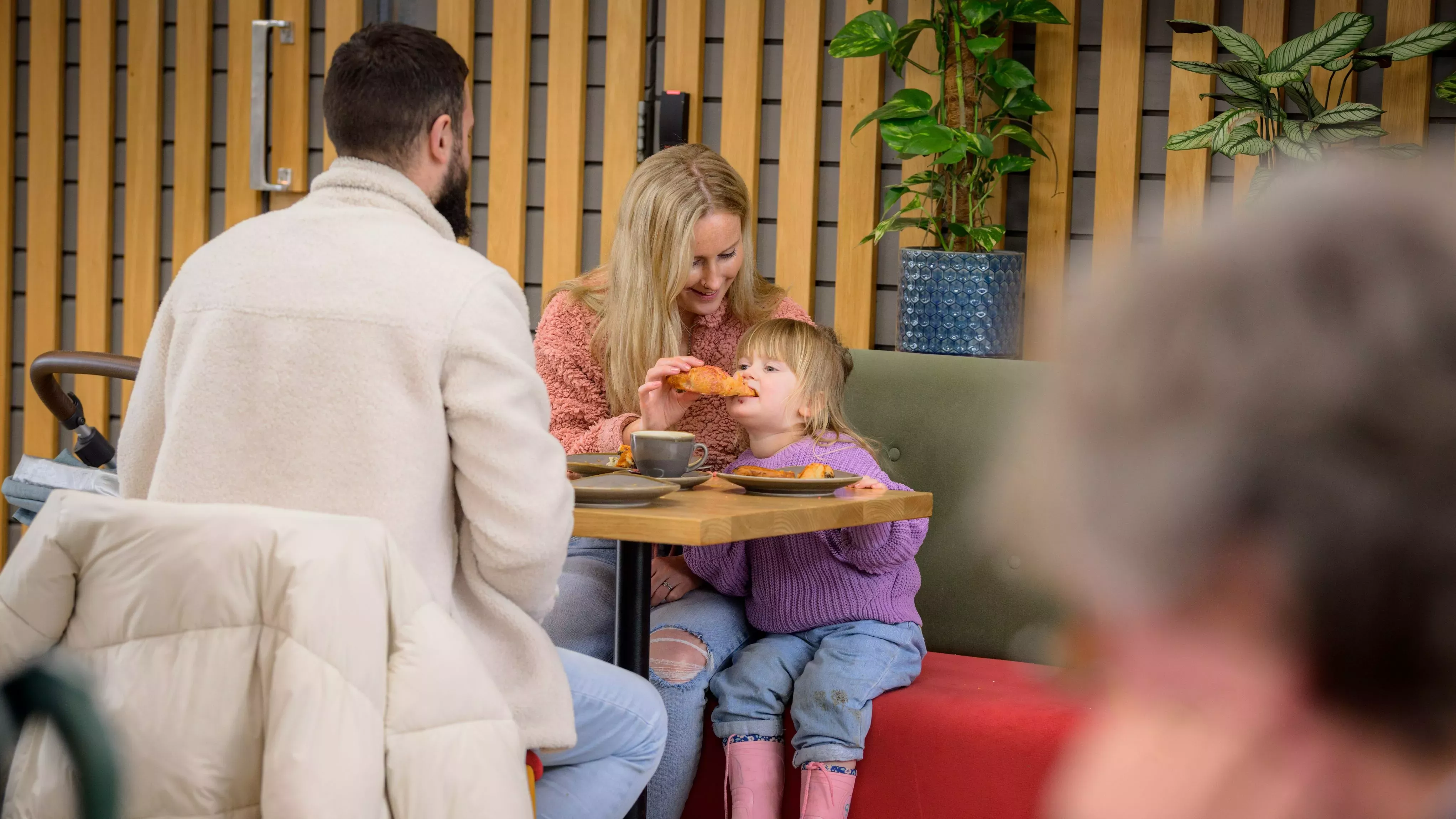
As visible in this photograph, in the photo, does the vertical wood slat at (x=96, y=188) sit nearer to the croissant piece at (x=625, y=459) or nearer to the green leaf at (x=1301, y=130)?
the croissant piece at (x=625, y=459)

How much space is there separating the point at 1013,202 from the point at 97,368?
2.33 meters

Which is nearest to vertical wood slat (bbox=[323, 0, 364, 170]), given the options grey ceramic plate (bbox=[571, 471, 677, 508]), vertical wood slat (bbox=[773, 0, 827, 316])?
vertical wood slat (bbox=[773, 0, 827, 316])

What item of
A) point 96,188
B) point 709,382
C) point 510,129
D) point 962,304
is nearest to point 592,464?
point 709,382

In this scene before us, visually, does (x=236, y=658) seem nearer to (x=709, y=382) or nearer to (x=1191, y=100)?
(x=709, y=382)

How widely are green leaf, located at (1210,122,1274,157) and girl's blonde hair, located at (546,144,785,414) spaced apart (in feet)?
3.61

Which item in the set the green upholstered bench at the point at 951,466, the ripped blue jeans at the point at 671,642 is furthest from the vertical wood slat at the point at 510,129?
the ripped blue jeans at the point at 671,642

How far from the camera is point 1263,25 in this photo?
3396 millimetres

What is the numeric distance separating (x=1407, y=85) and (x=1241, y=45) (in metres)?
0.54

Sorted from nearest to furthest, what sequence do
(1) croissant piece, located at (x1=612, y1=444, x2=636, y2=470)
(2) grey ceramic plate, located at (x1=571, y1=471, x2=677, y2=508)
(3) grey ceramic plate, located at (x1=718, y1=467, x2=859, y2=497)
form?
(2) grey ceramic plate, located at (x1=571, y1=471, x2=677, y2=508) < (3) grey ceramic plate, located at (x1=718, y1=467, x2=859, y2=497) < (1) croissant piece, located at (x1=612, y1=444, x2=636, y2=470)

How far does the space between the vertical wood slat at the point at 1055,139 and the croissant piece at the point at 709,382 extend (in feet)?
4.45

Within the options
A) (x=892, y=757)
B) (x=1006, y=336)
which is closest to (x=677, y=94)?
(x=1006, y=336)

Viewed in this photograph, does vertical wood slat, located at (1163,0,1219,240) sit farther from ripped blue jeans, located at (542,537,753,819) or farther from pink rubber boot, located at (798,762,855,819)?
pink rubber boot, located at (798,762,855,819)

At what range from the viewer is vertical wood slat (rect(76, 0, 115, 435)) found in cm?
429

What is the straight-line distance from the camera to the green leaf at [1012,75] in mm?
3217
